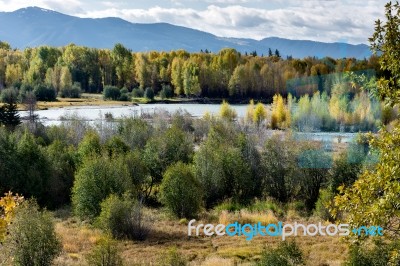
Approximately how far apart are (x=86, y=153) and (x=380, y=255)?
24.0 meters

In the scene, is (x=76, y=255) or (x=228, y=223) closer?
(x=76, y=255)

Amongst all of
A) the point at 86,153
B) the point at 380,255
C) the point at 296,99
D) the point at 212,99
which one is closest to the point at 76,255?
the point at 380,255

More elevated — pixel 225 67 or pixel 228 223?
pixel 225 67

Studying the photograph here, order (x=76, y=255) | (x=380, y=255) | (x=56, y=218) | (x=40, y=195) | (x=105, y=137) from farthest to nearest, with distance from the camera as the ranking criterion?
(x=105, y=137) → (x=40, y=195) → (x=56, y=218) → (x=76, y=255) → (x=380, y=255)

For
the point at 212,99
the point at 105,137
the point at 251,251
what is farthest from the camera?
the point at 212,99

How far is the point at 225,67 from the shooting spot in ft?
354

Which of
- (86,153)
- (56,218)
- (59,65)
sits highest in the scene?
(59,65)

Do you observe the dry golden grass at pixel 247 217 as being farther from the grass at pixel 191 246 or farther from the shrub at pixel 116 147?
the shrub at pixel 116 147

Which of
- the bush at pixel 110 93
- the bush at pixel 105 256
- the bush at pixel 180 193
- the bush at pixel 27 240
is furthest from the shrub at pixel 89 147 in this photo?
the bush at pixel 110 93

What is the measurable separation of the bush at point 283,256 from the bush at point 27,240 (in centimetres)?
726

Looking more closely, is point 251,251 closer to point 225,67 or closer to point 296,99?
point 296,99

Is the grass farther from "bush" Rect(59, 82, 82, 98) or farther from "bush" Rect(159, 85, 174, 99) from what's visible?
"bush" Rect(159, 85, 174, 99)

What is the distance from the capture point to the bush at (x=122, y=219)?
74.9 feet

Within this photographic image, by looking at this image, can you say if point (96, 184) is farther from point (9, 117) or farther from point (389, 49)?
point (9, 117)
